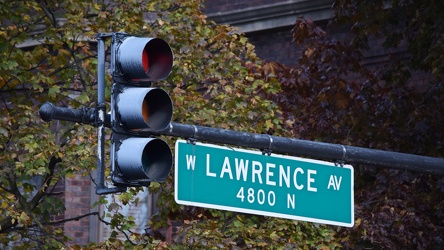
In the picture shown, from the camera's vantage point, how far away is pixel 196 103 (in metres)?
13.8

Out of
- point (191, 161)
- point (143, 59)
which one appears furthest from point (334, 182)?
point (143, 59)

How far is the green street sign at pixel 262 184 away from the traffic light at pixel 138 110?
2.12 feet

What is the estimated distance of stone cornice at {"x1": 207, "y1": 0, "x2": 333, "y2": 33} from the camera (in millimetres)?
19678

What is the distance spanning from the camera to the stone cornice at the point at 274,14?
19678 millimetres

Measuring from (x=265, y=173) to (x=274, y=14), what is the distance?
40.2 feet

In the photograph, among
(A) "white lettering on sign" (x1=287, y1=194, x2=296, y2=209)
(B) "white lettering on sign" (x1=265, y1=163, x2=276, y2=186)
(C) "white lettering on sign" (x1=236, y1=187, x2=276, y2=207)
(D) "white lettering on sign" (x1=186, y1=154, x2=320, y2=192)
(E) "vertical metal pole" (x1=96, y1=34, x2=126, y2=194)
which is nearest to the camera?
(E) "vertical metal pole" (x1=96, y1=34, x2=126, y2=194)

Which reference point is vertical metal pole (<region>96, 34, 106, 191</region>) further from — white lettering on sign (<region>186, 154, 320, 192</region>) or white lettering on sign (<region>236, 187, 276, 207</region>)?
white lettering on sign (<region>236, 187, 276, 207</region>)

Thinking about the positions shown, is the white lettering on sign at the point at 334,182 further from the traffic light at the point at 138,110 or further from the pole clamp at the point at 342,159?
the traffic light at the point at 138,110

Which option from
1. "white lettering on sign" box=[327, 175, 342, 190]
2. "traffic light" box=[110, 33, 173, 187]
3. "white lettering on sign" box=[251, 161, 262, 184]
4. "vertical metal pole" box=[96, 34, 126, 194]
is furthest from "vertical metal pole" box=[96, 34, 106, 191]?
"white lettering on sign" box=[327, 175, 342, 190]

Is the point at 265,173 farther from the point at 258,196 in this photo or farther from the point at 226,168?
the point at 226,168

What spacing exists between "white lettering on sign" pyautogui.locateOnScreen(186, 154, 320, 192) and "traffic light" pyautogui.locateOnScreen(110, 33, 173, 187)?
2.55 ft

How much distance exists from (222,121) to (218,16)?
7.39 metres

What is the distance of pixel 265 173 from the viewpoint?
8.31 meters

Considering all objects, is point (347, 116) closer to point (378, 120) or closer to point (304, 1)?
point (378, 120)
